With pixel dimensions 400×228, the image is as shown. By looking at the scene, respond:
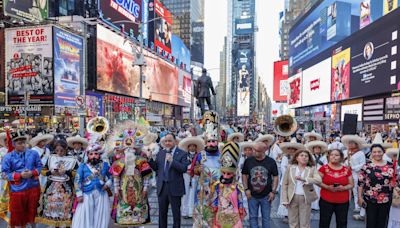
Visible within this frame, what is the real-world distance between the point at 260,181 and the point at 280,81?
249 ft

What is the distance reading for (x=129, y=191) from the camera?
5.50 metres

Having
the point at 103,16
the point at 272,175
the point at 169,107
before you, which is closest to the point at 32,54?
the point at 103,16

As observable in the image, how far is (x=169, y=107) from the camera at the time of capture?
71000 mm

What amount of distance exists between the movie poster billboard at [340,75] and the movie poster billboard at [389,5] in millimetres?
6988

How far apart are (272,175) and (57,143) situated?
3746 millimetres

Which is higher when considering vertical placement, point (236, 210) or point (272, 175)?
point (272, 175)

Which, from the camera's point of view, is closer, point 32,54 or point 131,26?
point 32,54

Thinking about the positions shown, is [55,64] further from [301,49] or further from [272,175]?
[301,49]

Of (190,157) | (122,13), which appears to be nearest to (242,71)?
(122,13)

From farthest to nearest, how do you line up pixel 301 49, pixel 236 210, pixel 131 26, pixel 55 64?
pixel 301 49 → pixel 131 26 → pixel 55 64 → pixel 236 210

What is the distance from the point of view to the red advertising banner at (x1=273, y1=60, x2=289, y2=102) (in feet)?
254

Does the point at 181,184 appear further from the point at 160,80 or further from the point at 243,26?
the point at 243,26

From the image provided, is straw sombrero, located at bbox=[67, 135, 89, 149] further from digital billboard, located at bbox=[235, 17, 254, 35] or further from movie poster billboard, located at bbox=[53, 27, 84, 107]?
digital billboard, located at bbox=[235, 17, 254, 35]

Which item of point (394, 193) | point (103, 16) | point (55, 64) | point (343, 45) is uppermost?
point (103, 16)
